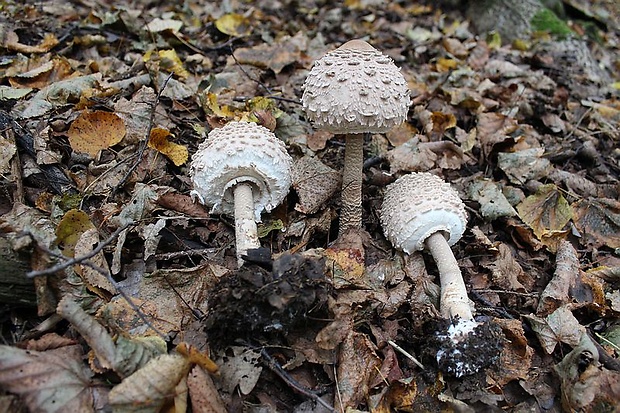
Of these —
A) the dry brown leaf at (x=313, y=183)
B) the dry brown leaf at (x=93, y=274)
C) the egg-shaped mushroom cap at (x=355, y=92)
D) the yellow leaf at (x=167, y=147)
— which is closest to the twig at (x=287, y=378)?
the dry brown leaf at (x=93, y=274)

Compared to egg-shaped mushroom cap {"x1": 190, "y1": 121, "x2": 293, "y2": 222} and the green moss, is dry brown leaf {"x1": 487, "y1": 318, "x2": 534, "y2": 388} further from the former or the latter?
the green moss

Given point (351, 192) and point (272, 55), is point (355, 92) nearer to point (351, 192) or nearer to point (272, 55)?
point (351, 192)

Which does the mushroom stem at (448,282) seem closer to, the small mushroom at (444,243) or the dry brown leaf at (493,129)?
the small mushroom at (444,243)

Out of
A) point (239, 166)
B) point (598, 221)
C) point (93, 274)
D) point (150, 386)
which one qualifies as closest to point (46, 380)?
point (150, 386)

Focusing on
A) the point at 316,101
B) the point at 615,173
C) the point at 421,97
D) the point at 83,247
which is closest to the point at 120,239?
the point at 83,247

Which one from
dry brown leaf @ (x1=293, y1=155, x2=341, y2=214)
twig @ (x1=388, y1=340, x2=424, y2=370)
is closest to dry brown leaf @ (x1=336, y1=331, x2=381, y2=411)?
twig @ (x1=388, y1=340, x2=424, y2=370)
